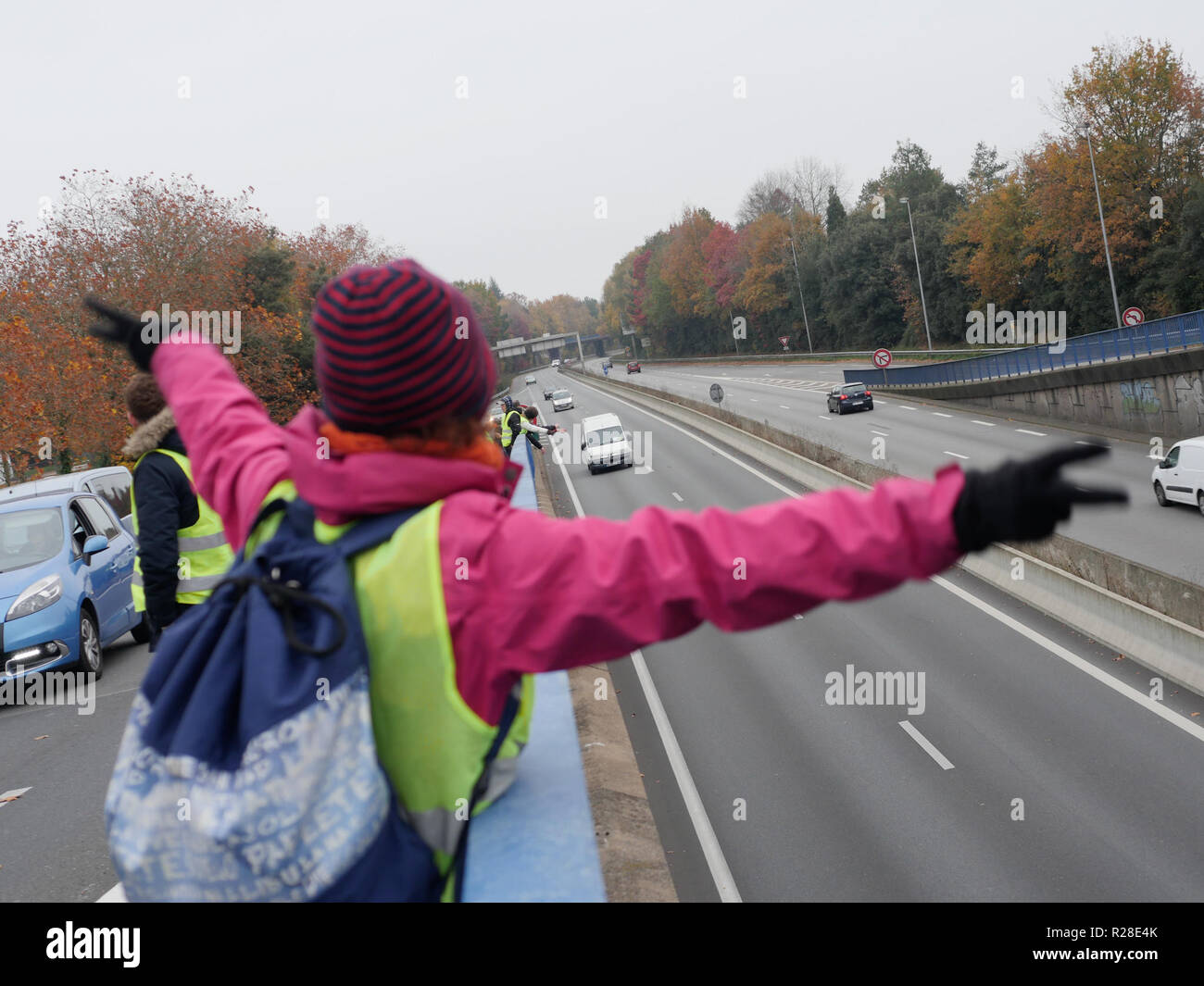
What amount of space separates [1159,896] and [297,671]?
26.5 feet

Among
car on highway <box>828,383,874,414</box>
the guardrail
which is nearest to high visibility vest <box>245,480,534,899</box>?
the guardrail

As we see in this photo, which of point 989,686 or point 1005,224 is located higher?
point 1005,224

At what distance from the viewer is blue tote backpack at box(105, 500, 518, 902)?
1371mm

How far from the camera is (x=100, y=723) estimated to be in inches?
389

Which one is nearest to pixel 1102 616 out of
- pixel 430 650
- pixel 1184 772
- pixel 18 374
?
pixel 1184 772

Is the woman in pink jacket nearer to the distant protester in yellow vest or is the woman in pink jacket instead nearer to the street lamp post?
the distant protester in yellow vest

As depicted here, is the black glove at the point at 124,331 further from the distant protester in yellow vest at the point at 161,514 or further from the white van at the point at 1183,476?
the white van at the point at 1183,476

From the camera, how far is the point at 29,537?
38.5ft

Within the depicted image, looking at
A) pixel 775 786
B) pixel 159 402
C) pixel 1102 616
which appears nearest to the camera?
pixel 159 402

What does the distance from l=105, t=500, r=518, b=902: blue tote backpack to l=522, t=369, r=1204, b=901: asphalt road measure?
23.5ft

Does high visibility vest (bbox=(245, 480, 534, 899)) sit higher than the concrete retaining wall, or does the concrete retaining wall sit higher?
high visibility vest (bbox=(245, 480, 534, 899))

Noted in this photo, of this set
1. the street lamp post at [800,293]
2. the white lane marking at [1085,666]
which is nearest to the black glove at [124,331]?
the white lane marking at [1085,666]
